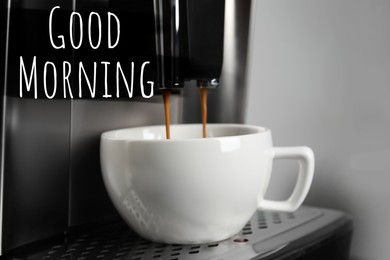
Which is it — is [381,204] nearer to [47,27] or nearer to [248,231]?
[248,231]

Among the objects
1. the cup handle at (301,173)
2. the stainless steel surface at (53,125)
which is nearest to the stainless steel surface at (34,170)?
the stainless steel surface at (53,125)

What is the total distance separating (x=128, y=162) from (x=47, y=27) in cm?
11

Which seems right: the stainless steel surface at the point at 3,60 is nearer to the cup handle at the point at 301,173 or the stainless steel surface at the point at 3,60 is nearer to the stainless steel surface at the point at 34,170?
the stainless steel surface at the point at 34,170

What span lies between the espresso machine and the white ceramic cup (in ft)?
0.05

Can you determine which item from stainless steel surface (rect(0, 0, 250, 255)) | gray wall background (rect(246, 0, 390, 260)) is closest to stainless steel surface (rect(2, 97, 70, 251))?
stainless steel surface (rect(0, 0, 250, 255))

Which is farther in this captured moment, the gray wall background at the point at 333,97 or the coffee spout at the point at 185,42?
the gray wall background at the point at 333,97

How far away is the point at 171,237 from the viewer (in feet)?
1.37

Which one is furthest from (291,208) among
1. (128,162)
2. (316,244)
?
(128,162)

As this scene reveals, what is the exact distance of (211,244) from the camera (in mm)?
Result: 426

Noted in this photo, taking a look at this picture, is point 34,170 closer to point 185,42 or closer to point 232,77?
point 185,42

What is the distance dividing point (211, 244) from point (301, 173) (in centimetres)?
9

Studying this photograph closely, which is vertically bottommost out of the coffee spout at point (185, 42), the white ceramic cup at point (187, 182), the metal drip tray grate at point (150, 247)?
the metal drip tray grate at point (150, 247)

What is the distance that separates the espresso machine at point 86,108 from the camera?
0.40 m

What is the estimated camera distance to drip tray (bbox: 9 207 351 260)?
398 mm
